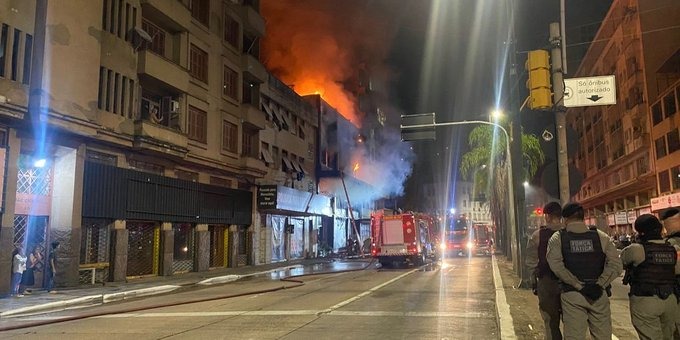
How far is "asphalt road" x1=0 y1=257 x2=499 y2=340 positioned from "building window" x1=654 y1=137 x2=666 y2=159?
3085 centimetres

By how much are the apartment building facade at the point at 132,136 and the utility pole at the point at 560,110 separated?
1433 cm

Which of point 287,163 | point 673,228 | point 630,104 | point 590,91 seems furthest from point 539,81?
point 630,104

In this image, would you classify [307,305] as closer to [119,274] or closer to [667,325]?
[667,325]

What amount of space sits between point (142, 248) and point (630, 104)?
4136 centimetres

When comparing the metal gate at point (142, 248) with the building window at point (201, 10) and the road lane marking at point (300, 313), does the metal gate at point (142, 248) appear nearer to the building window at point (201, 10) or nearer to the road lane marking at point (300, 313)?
→ the road lane marking at point (300, 313)

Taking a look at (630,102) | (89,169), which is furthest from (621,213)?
(89,169)

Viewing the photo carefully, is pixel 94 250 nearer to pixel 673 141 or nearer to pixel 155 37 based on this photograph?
pixel 155 37

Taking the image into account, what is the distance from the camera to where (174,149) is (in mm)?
21188

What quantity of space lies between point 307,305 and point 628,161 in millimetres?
44173

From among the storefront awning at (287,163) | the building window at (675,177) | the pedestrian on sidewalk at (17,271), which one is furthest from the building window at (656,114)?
the pedestrian on sidewalk at (17,271)

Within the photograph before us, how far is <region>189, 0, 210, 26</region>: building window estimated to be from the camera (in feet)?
82.2

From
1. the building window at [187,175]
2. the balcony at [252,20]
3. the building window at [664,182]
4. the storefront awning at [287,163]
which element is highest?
the balcony at [252,20]

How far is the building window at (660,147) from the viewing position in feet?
123

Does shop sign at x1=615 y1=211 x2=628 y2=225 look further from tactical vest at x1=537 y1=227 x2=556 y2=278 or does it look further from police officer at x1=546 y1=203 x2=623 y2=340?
police officer at x1=546 y1=203 x2=623 y2=340
